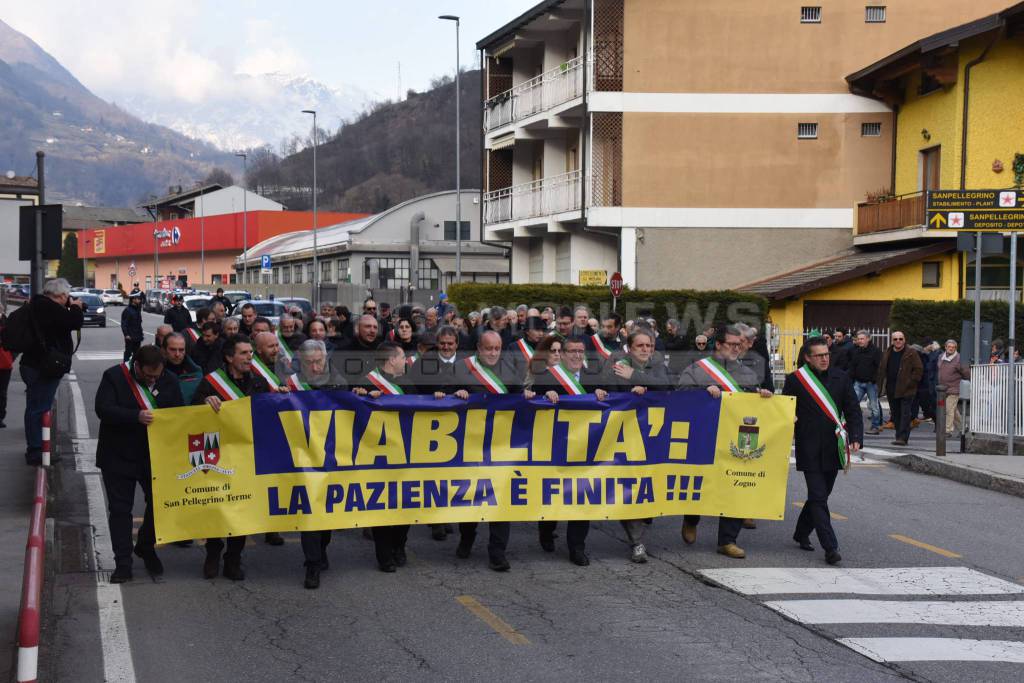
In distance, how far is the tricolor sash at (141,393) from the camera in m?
9.11

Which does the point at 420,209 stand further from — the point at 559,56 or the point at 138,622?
the point at 138,622

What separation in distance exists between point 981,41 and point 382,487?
27363 millimetres

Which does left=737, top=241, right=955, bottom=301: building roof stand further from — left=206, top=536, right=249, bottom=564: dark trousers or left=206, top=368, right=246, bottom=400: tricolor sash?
left=206, top=536, right=249, bottom=564: dark trousers

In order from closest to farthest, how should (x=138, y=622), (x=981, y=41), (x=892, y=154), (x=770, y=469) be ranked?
(x=138, y=622) < (x=770, y=469) < (x=981, y=41) < (x=892, y=154)

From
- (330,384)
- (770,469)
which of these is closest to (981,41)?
(770,469)

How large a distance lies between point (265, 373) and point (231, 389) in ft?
1.48

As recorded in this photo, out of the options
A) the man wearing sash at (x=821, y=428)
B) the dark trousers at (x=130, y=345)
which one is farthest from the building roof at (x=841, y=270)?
the man wearing sash at (x=821, y=428)

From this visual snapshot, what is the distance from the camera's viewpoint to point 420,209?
71000 millimetres

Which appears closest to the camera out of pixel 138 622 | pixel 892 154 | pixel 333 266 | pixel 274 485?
pixel 138 622

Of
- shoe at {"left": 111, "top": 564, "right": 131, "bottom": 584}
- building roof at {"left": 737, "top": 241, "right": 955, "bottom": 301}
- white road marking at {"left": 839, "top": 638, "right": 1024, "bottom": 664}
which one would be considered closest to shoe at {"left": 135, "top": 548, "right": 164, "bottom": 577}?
shoe at {"left": 111, "top": 564, "right": 131, "bottom": 584}

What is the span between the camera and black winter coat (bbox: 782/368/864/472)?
10.2m

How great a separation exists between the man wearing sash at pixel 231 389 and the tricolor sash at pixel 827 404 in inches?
173

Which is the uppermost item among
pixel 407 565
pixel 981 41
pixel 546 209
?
pixel 981 41

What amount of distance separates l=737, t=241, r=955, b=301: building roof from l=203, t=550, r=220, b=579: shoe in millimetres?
26248
